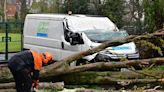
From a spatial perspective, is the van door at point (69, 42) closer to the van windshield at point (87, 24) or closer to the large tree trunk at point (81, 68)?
the van windshield at point (87, 24)

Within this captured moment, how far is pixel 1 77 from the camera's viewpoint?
11188 mm

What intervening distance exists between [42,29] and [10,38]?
1936mm

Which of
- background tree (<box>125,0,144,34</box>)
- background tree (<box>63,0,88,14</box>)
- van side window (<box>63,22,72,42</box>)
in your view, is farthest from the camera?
background tree (<box>63,0,88,14</box>)

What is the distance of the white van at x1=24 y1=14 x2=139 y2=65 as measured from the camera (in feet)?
44.4

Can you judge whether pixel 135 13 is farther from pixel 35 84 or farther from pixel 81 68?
pixel 35 84

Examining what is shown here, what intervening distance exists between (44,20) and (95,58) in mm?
3324

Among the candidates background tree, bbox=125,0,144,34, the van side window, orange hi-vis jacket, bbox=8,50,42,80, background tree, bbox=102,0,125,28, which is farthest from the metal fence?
background tree, bbox=102,0,125,28

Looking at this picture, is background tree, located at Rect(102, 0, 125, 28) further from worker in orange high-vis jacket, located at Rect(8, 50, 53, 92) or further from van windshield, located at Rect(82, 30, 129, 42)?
worker in orange high-vis jacket, located at Rect(8, 50, 53, 92)

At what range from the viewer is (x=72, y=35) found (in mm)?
13688

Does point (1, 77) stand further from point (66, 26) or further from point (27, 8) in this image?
point (27, 8)

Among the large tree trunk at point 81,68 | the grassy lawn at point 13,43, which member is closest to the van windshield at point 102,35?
the large tree trunk at point 81,68

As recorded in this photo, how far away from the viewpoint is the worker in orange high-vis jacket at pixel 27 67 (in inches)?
351

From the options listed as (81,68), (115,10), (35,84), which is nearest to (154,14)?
(81,68)

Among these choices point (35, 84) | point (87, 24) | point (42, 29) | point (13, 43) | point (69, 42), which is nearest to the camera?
point (35, 84)
